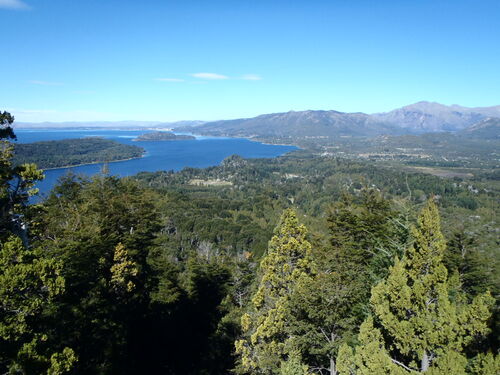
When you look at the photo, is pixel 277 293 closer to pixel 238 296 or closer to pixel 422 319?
pixel 422 319

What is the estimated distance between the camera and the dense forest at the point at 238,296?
23.3ft

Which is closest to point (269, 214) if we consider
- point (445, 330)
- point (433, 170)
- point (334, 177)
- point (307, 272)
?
point (334, 177)

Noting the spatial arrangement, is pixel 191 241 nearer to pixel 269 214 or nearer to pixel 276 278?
pixel 269 214

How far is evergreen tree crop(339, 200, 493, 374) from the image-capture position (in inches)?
272

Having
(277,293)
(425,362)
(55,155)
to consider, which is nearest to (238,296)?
(277,293)

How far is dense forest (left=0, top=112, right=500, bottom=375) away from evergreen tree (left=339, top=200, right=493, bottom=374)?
0.03 metres

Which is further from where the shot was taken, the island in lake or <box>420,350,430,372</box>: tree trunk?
the island in lake

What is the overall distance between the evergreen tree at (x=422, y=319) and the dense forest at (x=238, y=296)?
0.10ft

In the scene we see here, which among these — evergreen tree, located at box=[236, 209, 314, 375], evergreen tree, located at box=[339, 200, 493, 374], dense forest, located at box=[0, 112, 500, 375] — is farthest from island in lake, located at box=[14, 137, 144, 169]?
evergreen tree, located at box=[339, 200, 493, 374]

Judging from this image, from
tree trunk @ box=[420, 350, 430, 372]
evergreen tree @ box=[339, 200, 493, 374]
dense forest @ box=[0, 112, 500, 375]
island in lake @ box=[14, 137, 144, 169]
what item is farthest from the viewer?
island in lake @ box=[14, 137, 144, 169]

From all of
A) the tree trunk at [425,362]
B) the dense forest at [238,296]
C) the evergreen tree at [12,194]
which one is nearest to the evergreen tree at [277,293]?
the dense forest at [238,296]

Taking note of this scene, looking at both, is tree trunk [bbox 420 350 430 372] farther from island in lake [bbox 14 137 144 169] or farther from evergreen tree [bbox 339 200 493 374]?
island in lake [bbox 14 137 144 169]

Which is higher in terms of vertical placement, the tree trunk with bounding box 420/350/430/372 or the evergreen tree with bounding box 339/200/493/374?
the evergreen tree with bounding box 339/200/493/374

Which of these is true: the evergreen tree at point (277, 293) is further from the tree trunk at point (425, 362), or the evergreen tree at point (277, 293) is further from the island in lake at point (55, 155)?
the island in lake at point (55, 155)
